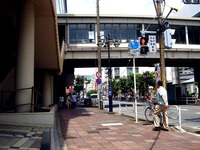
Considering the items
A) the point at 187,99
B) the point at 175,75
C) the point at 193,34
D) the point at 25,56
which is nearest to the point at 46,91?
the point at 25,56

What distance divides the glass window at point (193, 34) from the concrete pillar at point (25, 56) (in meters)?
28.5

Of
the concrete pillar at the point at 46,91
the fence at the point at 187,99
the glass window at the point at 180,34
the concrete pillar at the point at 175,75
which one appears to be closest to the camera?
the concrete pillar at the point at 46,91

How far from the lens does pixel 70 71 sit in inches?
1592

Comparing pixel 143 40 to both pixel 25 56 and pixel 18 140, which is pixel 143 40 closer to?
pixel 25 56

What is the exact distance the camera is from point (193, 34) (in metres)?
35.6

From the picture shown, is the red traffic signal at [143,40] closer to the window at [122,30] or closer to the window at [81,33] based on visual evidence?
the window at [81,33]

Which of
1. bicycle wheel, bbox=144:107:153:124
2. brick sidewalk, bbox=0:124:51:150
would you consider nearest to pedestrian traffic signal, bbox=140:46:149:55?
bicycle wheel, bbox=144:107:153:124

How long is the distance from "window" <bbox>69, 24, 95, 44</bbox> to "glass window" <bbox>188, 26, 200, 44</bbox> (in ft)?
43.6

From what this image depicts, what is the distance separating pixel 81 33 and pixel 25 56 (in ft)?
71.5

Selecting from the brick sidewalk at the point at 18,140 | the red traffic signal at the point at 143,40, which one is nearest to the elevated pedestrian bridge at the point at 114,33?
the red traffic signal at the point at 143,40

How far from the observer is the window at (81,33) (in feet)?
107

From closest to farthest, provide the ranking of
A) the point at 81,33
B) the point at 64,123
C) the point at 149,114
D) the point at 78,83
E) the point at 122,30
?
the point at 149,114 < the point at 64,123 < the point at 81,33 < the point at 122,30 < the point at 78,83

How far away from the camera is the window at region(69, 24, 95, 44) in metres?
32.7

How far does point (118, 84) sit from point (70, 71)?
47.0m
